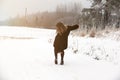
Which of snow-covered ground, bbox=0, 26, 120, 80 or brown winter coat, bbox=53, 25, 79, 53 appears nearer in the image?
snow-covered ground, bbox=0, 26, 120, 80

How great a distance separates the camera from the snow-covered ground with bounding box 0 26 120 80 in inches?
66.5

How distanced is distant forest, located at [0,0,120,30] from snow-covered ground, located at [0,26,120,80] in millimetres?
41

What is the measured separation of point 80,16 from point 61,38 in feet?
0.57

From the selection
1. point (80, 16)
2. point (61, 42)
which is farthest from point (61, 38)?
point (80, 16)

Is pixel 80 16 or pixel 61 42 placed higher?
pixel 80 16

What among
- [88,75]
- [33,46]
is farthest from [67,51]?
[88,75]

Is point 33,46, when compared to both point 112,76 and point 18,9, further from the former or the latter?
point 112,76

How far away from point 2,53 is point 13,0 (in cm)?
27

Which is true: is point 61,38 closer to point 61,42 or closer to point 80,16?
point 61,42

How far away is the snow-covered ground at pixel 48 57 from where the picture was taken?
1.69m

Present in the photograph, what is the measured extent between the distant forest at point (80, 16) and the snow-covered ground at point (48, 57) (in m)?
0.04

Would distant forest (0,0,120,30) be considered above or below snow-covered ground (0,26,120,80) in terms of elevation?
above

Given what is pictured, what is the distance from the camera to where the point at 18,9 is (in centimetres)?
190

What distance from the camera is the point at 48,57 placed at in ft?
6.39
